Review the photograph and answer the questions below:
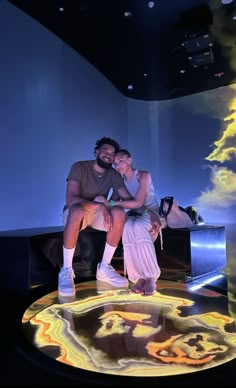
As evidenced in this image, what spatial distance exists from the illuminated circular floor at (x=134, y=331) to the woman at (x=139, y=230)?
110 mm

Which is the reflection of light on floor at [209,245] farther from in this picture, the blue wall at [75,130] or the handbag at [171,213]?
the blue wall at [75,130]

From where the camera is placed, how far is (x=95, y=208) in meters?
1.90

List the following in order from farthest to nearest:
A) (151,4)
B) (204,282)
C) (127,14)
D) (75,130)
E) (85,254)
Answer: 1. (75,130)
2. (127,14)
3. (151,4)
4. (85,254)
5. (204,282)

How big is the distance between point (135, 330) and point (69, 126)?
9.18 feet

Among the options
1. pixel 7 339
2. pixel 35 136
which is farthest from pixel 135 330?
pixel 35 136

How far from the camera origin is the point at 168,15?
319 cm

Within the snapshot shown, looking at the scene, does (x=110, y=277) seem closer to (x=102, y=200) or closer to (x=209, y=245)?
(x=102, y=200)

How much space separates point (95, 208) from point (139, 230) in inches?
12.4

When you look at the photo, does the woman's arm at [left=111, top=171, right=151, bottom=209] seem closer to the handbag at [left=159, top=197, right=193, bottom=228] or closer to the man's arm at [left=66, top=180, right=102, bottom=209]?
the man's arm at [left=66, top=180, right=102, bottom=209]

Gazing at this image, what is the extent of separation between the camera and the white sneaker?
1.93 metres

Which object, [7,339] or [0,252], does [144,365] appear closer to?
[7,339]

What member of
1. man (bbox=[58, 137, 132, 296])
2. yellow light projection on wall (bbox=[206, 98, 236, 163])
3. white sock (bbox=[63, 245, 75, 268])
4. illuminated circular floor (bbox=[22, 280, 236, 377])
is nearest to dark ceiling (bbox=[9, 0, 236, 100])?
yellow light projection on wall (bbox=[206, 98, 236, 163])

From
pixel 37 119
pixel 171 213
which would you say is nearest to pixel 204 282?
pixel 171 213

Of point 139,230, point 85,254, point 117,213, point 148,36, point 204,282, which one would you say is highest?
point 148,36
